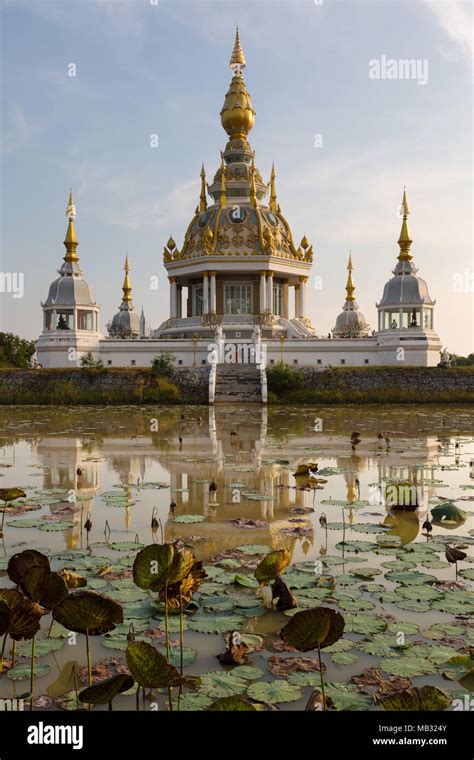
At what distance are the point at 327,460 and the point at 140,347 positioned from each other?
85.1 ft

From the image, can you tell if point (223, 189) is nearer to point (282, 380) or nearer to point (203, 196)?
point (203, 196)

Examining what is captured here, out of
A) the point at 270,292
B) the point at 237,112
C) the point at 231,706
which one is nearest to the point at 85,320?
the point at 270,292

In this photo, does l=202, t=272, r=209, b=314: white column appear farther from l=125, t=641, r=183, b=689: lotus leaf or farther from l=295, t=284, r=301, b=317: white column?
l=125, t=641, r=183, b=689: lotus leaf

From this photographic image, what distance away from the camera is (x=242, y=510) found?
8.77m

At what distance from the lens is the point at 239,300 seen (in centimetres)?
4472

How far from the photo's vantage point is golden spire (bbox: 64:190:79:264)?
128ft

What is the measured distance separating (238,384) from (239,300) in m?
13.7

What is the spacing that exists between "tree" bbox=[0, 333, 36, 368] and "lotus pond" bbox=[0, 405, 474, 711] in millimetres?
39638

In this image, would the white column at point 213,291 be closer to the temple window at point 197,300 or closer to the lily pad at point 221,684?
the temple window at point 197,300

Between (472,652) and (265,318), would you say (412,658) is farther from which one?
(265,318)

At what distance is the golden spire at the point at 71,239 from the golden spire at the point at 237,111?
16361 mm

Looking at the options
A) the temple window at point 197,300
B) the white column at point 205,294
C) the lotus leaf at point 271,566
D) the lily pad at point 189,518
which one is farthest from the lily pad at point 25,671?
the temple window at point 197,300

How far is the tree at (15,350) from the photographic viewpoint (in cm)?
5137
